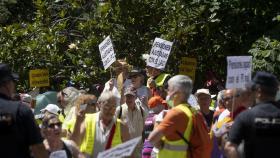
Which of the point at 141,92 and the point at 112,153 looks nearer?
the point at 112,153

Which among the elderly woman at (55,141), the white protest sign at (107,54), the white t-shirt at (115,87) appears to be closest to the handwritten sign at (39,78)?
the white protest sign at (107,54)

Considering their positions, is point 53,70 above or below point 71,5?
below

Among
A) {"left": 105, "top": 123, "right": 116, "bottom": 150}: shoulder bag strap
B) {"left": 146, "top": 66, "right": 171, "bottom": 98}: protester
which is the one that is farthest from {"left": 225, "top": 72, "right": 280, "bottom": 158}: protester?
{"left": 146, "top": 66, "right": 171, "bottom": 98}: protester

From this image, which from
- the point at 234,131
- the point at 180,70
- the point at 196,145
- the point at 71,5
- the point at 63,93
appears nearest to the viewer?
the point at 234,131

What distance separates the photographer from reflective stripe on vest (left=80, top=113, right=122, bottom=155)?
9789mm

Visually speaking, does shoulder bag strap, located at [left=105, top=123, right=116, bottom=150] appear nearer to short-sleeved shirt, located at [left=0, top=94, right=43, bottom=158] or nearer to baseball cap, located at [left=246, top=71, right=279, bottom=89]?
short-sleeved shirt, located at [left=0, top=94, right=43, bottom=158]

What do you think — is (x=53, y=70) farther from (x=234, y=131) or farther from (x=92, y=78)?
(x=234, y=131)

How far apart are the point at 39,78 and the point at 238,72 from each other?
6509mm

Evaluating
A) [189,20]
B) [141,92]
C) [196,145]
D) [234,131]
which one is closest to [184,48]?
[189,20]

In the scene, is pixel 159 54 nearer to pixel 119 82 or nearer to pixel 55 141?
pixel 119 82

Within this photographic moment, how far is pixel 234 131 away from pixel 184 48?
30.4 feet

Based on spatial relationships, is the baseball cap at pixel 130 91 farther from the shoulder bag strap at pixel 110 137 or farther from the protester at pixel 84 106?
the shoulder bag strap at pixel 110 137

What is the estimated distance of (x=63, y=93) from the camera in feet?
42.8

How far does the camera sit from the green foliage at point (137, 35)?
1675 centimetres
